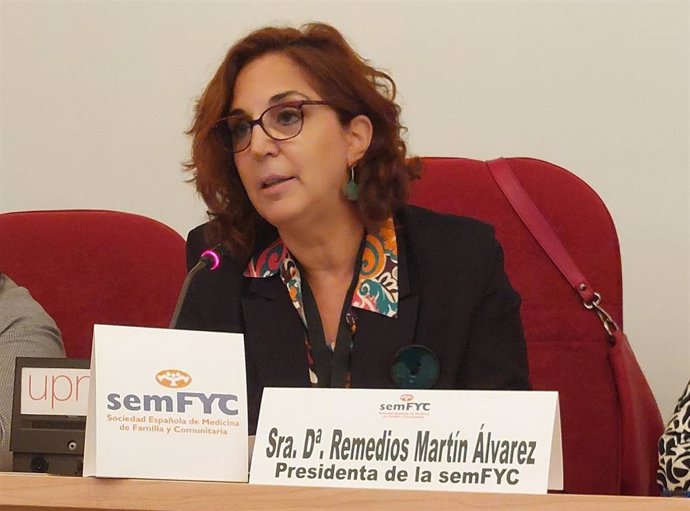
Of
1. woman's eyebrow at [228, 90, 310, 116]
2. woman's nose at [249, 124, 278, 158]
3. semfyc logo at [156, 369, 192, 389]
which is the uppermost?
woman's eyebrow at [228, 90, 310, 116]

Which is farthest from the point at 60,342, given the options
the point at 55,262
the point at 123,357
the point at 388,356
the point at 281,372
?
the point at 123,357

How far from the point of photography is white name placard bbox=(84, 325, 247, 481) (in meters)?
1.12

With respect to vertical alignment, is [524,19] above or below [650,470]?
above

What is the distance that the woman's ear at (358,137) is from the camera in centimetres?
190

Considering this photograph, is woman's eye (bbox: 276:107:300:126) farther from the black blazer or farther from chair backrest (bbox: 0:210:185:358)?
chair backrest (bbox: 0:210:185:358)

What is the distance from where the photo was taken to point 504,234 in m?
2.07

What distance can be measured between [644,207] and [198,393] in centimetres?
144

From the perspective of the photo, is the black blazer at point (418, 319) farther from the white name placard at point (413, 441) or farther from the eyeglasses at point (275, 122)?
the white name placard at point (413, 441)

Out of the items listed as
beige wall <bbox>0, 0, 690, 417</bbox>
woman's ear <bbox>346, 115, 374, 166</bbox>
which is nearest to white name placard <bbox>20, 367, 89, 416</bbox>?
woman's ear <bbox>346, 115, 374, 166</bbox>

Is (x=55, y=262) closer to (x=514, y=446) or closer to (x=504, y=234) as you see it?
(x=504, y=234)

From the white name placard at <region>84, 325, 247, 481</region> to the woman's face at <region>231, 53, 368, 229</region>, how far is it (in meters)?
0.62

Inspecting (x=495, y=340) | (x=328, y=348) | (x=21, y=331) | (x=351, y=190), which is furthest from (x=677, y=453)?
(x=21, y=331)

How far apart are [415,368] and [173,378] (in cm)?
44

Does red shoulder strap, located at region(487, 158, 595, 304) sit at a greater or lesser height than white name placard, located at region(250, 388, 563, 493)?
greater
